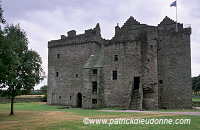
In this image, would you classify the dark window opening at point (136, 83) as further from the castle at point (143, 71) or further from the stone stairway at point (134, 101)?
the stone stairway at point (134, 101)

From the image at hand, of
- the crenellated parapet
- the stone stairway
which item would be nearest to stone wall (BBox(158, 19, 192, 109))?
the stone stairway

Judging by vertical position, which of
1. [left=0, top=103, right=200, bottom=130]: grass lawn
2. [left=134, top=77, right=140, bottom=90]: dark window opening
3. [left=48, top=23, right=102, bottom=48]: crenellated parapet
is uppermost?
[left=48, top=23, right=102, bottom=48]: crenellated parapet

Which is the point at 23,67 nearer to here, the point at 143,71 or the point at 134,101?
the point at 134,101

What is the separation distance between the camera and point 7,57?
15.0 meters

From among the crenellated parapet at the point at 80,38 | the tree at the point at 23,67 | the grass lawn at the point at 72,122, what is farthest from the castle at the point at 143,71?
the tree at the point at 23,67

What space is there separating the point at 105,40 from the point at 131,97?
1422 centimetres

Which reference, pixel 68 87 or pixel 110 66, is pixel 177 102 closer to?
pixel 110 66

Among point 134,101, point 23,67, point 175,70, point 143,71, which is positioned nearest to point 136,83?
point 143,71

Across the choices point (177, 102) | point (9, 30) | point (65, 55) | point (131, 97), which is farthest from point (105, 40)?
point (9, 30)

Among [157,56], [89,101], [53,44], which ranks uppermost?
[53,44]

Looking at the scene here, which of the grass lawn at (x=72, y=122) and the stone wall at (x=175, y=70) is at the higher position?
the stone wall at (x=175, y=70)

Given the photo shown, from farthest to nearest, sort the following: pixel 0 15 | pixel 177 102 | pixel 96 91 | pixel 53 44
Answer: pixel 53 44 → pixel 96 91 → pixel 177 102 → pixel 0 15

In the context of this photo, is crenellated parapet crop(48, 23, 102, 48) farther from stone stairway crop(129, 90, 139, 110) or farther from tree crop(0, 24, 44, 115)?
tree crop(0, 24, 44, 115)

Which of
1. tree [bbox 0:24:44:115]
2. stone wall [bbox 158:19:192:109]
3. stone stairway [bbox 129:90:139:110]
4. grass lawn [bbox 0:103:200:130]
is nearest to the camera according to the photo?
grass lawn [bbox 0:103:200:130]
